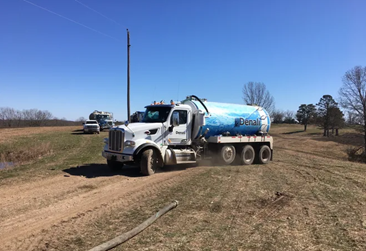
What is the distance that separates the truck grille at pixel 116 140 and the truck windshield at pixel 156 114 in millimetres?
1610

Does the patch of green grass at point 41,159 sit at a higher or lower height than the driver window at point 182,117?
lower

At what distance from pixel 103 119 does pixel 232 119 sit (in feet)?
93.7

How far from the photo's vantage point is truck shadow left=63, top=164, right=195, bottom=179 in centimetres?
948

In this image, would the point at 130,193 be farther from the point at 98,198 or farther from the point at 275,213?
the point at 275,213

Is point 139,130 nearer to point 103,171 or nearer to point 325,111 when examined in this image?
point 103,171

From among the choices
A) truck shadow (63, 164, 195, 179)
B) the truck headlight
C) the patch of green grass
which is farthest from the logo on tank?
the patch of green grass

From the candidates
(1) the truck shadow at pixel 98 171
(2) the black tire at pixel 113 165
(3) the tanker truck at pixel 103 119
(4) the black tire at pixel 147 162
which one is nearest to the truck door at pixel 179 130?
(4) the black tire at pixel 147 162

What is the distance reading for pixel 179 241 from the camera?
415cm

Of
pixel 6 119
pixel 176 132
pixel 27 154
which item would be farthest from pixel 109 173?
pixel 6 119

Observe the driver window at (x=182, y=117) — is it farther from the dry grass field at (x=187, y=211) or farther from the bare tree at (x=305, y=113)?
the bare tree at (x=305, y=113)

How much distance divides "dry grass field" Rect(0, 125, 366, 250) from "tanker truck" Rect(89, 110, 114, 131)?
92.9 feet

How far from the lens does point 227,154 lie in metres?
12.5

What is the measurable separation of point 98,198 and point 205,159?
6575mm

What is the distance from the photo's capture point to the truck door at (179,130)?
1065 centimetres
